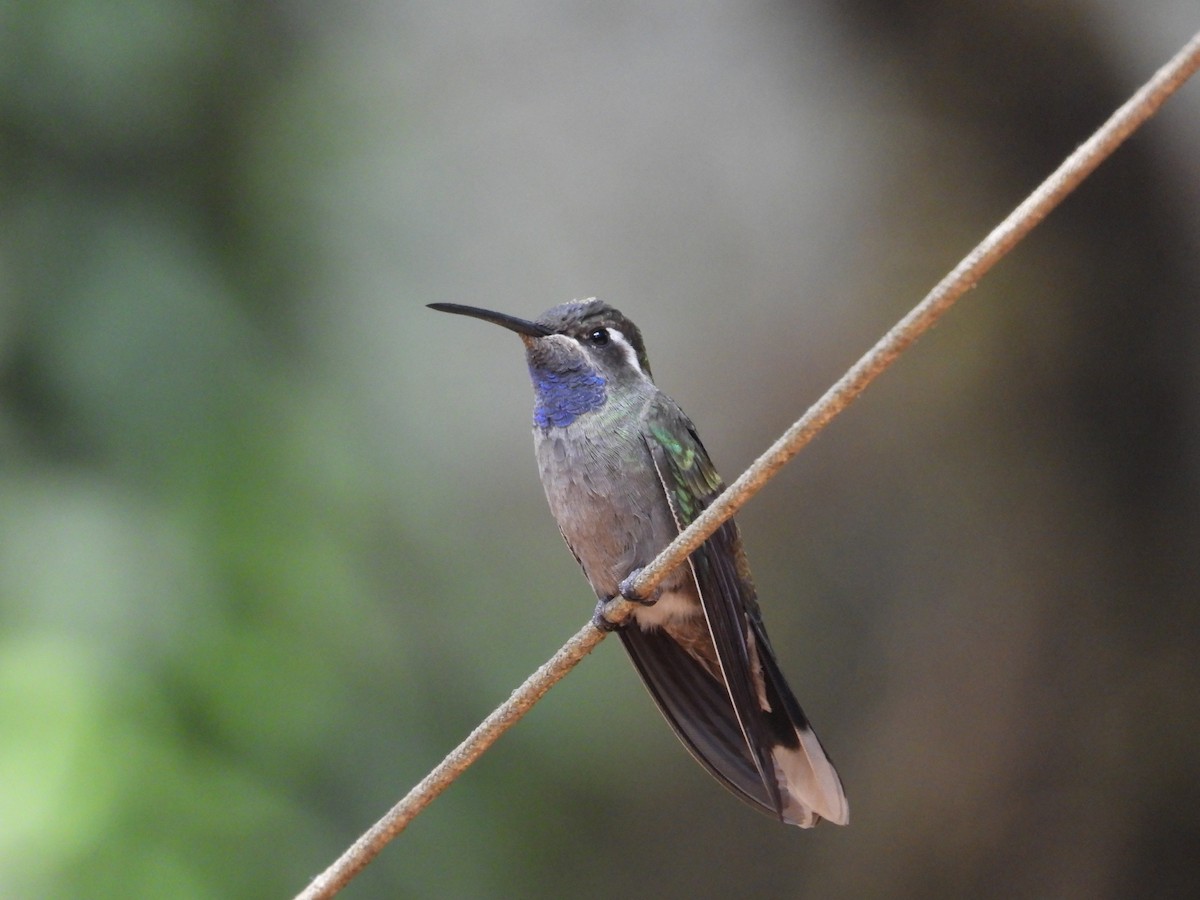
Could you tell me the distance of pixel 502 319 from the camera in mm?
2289

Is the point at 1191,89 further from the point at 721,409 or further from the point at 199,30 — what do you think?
the point at 199,30

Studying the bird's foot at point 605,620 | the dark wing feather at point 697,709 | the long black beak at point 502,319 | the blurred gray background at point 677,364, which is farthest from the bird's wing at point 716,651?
the blurred gray background at point 677,364

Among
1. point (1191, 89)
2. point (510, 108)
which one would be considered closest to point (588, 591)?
point (510, 108)

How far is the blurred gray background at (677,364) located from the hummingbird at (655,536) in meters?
1.43

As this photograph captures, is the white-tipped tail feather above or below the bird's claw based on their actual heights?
below

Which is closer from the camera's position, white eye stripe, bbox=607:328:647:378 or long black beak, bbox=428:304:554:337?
long black beak, bbox=428:304:554:337

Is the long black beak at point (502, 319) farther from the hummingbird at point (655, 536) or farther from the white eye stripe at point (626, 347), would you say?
the white eye stripe at point (626, 347)

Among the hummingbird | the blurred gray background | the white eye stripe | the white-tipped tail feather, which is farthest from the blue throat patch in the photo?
the blurred gray background

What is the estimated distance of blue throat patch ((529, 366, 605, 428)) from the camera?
2.36 meters

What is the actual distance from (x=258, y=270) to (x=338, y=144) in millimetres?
829

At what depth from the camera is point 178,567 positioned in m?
3.16

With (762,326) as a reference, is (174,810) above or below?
below

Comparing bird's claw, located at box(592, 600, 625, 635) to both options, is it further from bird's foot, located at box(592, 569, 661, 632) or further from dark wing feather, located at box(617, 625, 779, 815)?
dark wing feather, located at box(617, 625, 779, 815)

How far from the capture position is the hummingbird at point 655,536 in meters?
2.14
